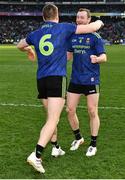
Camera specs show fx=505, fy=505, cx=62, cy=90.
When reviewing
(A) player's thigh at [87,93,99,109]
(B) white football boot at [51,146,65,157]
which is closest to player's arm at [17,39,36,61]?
(A) player's thigh at [87,93,99,109]

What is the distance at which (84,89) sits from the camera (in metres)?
8.09

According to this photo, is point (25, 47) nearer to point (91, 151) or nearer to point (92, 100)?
point (92, 100)

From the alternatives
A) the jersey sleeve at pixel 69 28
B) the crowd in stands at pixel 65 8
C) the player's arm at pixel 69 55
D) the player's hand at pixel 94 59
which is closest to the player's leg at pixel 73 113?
the player's arm at pixel 69 55

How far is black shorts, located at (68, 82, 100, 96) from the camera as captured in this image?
26.4ft

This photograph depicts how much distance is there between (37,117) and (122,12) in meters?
86.1

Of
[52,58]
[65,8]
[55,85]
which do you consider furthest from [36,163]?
[65,8]

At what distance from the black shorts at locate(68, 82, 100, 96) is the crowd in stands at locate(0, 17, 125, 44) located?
257 feet

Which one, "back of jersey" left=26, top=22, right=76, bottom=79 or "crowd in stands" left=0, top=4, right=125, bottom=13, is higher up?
"back of jersey" left=26, top=22, right=76, bottom=79

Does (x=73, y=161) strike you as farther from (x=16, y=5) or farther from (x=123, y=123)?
(x=16, y=5)

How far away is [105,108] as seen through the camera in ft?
43.3

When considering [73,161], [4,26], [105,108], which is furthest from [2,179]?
[4,26]

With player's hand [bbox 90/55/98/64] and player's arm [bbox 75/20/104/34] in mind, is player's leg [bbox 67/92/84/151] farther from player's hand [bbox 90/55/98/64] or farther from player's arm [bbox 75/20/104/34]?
player's arm [bbox 75/20/104/34]

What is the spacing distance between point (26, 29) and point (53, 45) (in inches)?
3432

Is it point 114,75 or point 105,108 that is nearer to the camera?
point 105,108
